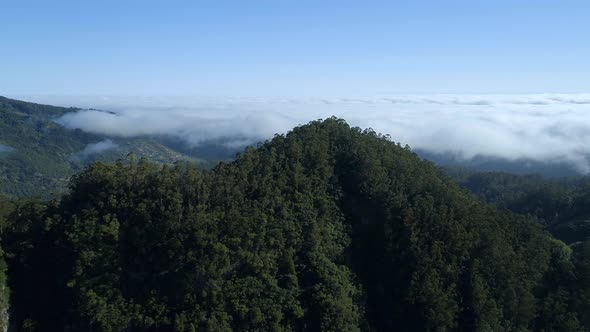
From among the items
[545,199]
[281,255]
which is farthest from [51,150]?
[281,255]

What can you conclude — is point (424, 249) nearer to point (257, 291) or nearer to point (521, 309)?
point (521, 309)

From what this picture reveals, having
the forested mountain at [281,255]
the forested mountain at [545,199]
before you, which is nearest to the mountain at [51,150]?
the forested mountain at [545,199]

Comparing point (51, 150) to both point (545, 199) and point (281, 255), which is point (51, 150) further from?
point (281, 255)

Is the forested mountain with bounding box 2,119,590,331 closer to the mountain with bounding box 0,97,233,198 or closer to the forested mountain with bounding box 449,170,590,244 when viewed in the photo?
the forested mountain with bounding box 449,170,590,244

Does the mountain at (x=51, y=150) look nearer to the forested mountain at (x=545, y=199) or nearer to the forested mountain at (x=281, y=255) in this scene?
the forested mountain at (x=545, y=199)

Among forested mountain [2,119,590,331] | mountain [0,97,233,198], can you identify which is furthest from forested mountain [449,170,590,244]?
mountain [0,97,233,198]
